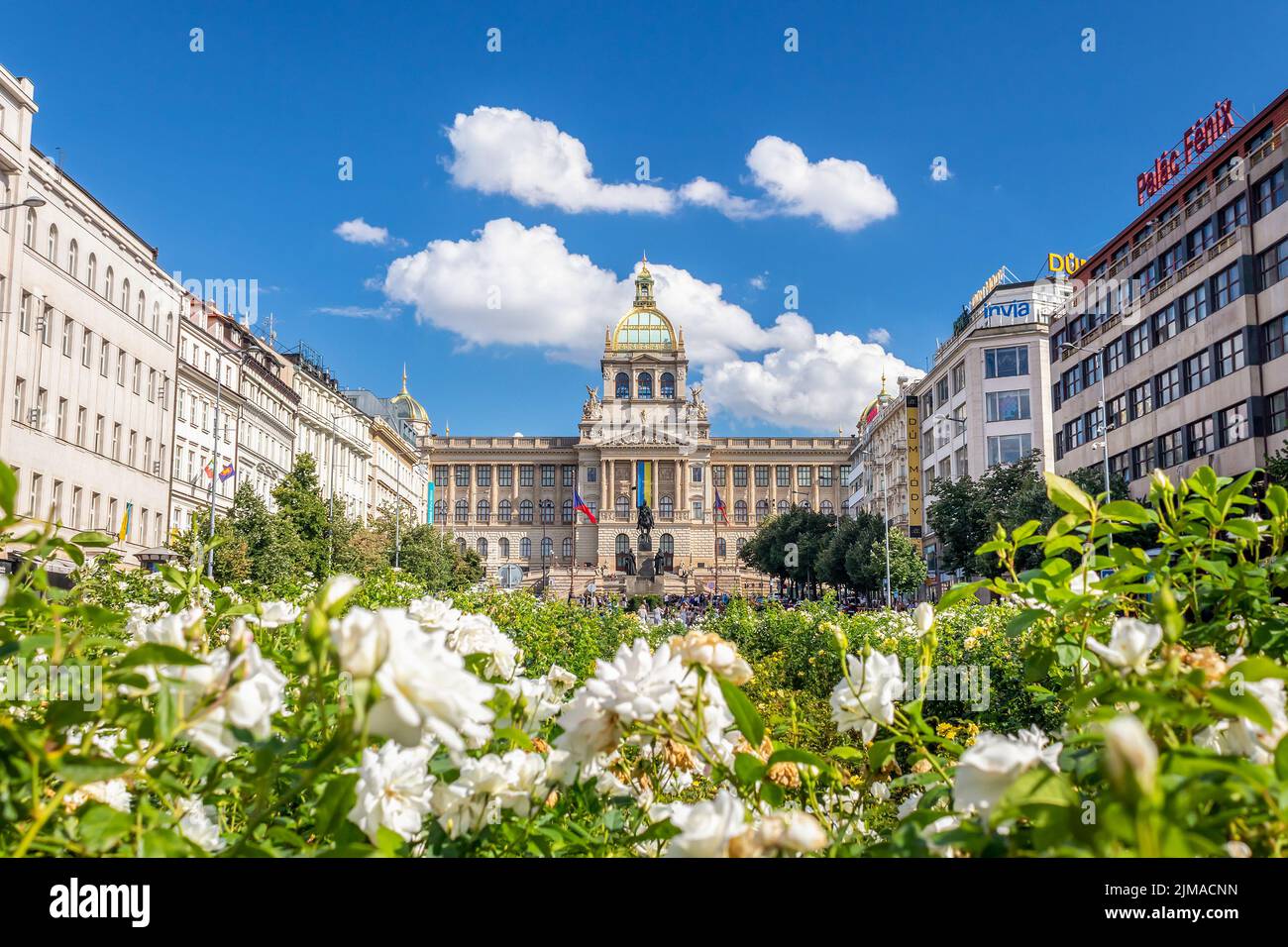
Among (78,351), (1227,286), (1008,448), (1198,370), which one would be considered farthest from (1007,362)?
(78,351)

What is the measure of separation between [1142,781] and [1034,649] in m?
1.73

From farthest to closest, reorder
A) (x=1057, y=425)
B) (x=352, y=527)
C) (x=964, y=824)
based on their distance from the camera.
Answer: (x=1057, y=425) < (x=352, y=527) < (x=964, y=824)

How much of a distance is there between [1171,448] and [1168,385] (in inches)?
99.0

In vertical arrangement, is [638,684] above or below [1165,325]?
below

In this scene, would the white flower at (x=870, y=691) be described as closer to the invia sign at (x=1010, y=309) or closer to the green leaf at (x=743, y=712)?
the green leaf at (x=743, y=712)

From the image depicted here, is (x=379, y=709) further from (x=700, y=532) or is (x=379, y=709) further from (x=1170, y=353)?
(x=700, y=532)

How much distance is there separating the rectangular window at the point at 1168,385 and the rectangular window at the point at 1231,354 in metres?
3.20

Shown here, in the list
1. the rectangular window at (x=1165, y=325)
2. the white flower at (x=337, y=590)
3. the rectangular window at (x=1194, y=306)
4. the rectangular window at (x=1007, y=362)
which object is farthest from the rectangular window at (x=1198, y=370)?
the white flower at (x=337, y=590)

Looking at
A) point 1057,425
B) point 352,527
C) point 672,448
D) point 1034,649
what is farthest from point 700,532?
point 1034,649

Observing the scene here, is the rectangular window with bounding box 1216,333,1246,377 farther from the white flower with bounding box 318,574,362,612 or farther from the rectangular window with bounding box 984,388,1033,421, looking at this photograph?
the white flower with bounding box 318,574,362,612

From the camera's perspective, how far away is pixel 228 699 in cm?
148

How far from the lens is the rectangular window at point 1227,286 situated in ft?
119

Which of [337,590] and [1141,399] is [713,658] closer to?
[337,590]
